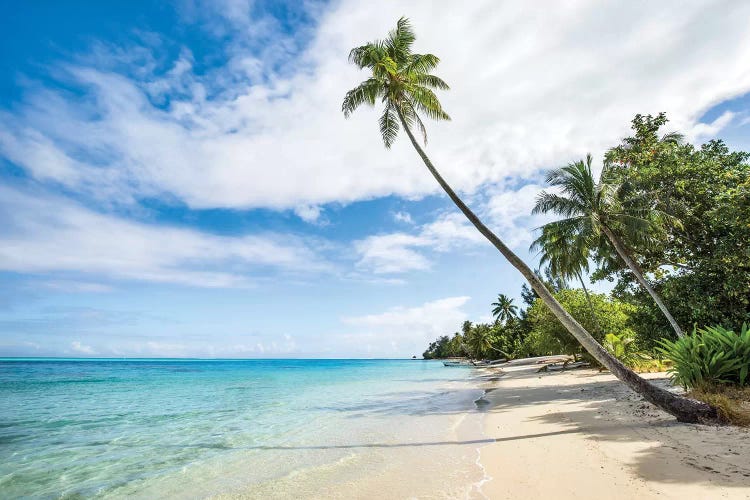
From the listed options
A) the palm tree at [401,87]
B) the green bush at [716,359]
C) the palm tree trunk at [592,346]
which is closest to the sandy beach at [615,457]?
the palm tree trunk at [592,346]

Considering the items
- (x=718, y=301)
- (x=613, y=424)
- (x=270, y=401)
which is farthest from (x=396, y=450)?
(x=718, y=301)

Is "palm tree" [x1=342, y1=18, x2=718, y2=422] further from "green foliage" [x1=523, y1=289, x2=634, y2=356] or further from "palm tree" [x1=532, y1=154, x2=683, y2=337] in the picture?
"green foliage" [x1=523, y1=289, x2=634, y2=356]

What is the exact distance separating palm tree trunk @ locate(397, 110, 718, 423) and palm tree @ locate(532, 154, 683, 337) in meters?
9.20

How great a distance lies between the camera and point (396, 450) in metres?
8.31

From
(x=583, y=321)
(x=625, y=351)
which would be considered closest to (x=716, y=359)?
(x=625, y=351)

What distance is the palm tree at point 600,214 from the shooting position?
16.0 m

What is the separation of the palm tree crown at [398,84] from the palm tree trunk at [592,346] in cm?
100

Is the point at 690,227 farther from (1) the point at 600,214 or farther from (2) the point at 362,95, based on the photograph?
(2) the point at 362,95

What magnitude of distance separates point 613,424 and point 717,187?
12.8 m

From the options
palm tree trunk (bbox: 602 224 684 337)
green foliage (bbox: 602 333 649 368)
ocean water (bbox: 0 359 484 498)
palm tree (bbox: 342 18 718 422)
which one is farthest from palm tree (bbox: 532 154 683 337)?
ocean water (bbox: 0 359 484 498)

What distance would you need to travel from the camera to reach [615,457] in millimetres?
6176

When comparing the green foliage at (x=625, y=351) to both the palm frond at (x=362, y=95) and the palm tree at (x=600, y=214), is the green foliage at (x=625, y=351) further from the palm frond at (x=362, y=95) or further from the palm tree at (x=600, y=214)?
the palm frond at (x=362, y=95)

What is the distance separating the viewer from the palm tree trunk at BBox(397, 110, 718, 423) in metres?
7.62

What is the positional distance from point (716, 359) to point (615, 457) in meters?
4.59
